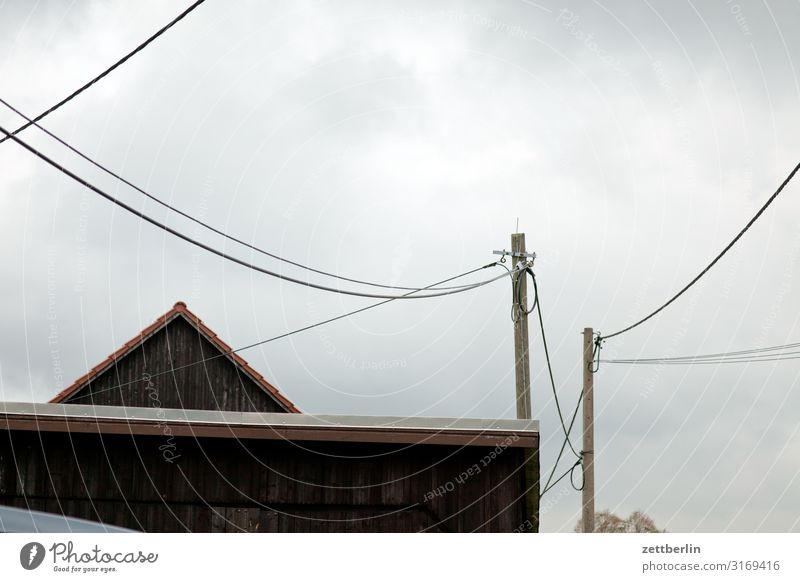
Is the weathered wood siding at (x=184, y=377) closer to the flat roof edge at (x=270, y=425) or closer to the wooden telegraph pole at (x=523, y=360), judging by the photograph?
the wooden telegraph pole at (x=523, y=360)

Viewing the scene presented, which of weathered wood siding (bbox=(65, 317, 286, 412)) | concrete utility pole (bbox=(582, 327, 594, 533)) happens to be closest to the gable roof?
weathered wood siding (bbox=(65, 317, 286, 412))

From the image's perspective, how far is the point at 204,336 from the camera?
2152 centimetres

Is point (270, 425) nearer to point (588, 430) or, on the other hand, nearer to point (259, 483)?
point (259, 483)

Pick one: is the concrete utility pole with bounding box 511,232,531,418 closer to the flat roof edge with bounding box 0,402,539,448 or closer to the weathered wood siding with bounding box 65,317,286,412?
the flat roof edge with bounding box 0,402,539,448

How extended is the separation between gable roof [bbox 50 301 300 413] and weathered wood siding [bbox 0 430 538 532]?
9.63 m

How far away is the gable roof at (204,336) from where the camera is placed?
2086 centimetres

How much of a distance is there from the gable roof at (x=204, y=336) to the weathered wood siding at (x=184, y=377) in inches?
5.9

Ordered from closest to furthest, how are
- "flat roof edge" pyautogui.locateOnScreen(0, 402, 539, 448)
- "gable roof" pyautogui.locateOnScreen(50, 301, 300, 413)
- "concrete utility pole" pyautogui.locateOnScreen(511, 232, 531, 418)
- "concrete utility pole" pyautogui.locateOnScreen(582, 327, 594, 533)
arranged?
1. "flat roof edge" pyautogui.locateOnScreen(0, 402, 539, 448)
2. "concrete utility pole" pyautogui.locateOnScreen(511, 232, 531, 418)
3. "concrete utility pole" pyautogui.locateOnScreen(582, 327, 594, 533)
4. "gable roof" pyautogui.locateOnScreen(50, 301, 300, 413)

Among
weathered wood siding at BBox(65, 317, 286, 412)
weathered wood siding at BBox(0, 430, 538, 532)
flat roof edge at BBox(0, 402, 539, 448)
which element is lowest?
weathered wood siding at BBox(0, 430, 538, 532)

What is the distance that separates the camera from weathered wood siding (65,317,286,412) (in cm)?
2128

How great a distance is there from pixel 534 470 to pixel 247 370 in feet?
37.9

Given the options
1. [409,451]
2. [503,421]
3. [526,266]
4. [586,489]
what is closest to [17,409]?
[409,451]

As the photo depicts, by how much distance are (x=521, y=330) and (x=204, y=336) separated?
400 inches

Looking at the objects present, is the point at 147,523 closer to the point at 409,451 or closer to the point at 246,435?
the point at 246,435
